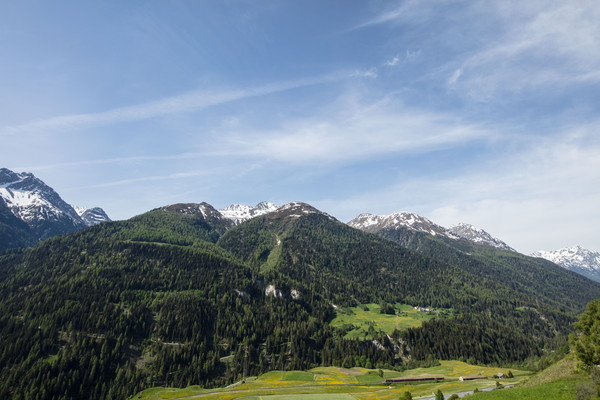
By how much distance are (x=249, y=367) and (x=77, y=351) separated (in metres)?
94.3

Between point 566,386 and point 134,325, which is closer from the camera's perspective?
point 566,386

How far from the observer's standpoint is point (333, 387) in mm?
115375

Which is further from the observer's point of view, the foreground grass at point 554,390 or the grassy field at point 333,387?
the grassy field at point 333,387

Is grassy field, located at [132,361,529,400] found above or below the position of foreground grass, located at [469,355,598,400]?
below

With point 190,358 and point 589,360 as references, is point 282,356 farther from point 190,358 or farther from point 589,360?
point 589,360

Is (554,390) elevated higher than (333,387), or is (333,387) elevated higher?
(554,390)

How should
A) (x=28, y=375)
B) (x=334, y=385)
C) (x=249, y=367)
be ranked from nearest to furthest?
(x=334, y=385), (x=28, y=375), (x=249, y=367)

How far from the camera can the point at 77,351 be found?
16312 cm

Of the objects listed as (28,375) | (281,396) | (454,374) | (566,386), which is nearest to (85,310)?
(28,375)

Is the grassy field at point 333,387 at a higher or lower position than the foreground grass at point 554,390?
lower

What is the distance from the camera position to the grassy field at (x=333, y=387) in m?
98.9

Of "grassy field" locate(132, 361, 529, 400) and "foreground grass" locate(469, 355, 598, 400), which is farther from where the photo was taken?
"grassy field" locate(132, 361, 529, 400)

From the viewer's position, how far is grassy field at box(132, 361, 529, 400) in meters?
98.9

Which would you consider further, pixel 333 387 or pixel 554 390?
pixel 333 387
